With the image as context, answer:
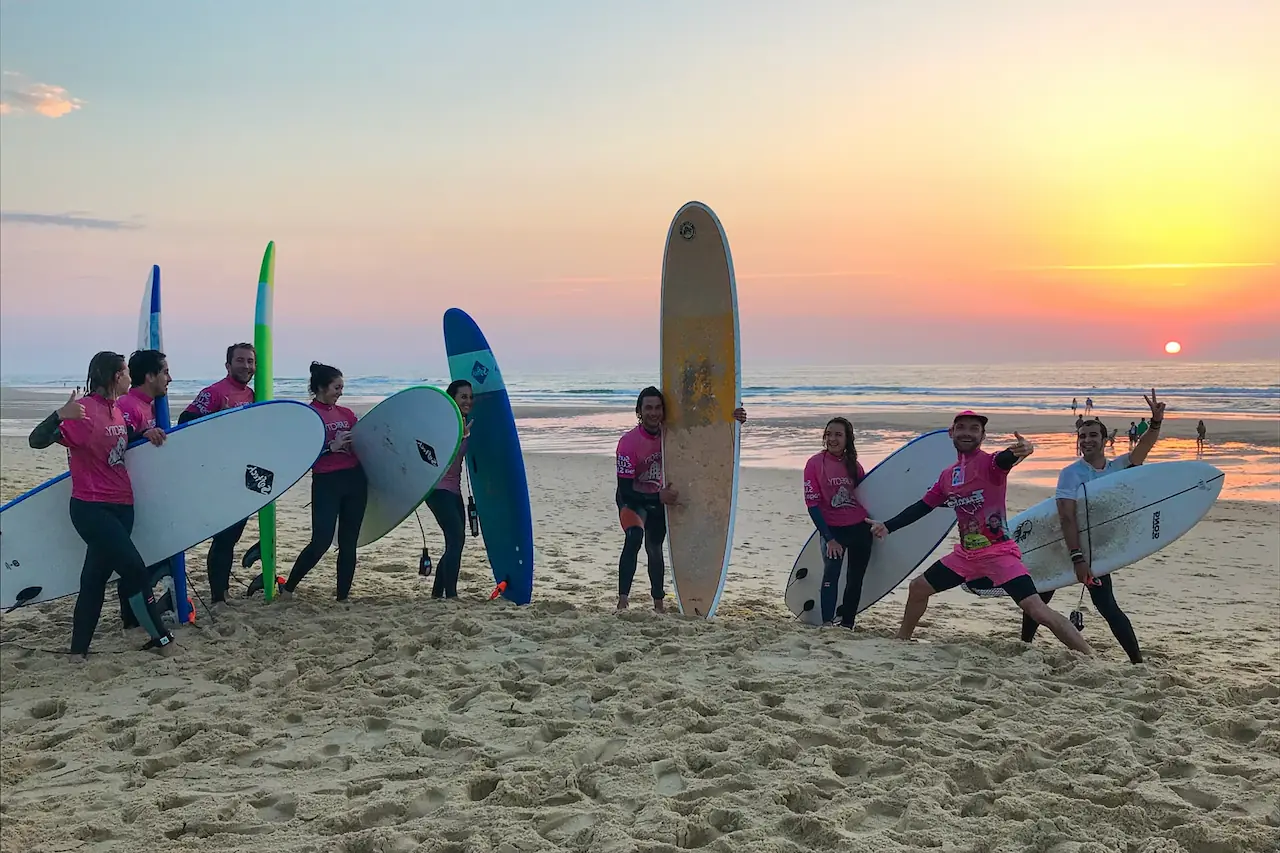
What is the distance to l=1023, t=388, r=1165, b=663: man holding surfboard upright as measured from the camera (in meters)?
4.41

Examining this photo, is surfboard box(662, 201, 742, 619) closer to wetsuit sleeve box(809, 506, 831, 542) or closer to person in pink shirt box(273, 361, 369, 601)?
wetsuit sleeve box(809, 506, 831, 542)

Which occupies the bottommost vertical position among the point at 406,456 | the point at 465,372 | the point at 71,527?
the point at 71,527

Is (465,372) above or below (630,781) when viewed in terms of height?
above

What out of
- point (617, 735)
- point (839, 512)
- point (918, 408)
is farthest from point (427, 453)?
point (918, 408)

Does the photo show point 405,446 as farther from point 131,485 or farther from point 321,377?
point 131,485

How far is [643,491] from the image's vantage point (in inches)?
212

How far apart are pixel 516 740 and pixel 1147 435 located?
3.35 metres

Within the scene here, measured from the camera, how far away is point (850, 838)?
2627mm

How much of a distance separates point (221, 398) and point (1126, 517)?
481cm

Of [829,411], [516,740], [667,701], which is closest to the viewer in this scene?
[516,740]

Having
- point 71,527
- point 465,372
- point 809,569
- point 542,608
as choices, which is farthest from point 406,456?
point 809,569

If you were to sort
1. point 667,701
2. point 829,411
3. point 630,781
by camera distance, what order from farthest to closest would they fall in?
1. point 829,411
2. point 667,701
3. point 630,781

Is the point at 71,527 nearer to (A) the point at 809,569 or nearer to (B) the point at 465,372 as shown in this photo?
(B) the point at 465,372

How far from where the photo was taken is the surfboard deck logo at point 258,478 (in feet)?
16.0
